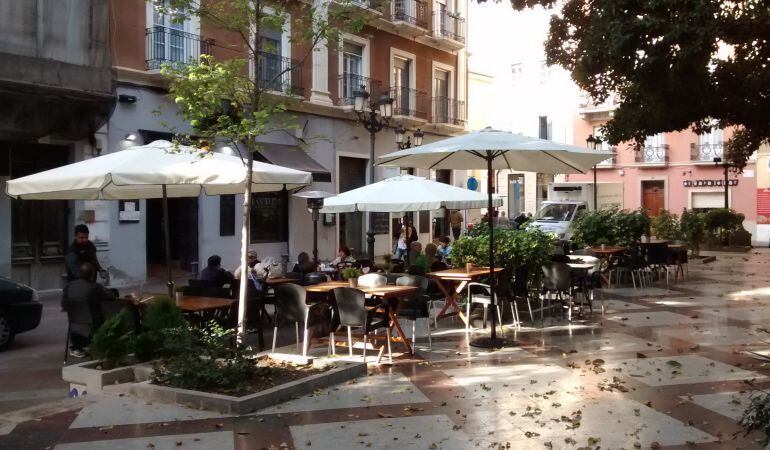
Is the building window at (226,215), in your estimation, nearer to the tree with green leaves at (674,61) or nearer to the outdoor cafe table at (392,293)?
the outdoor cafe table at (392,293)

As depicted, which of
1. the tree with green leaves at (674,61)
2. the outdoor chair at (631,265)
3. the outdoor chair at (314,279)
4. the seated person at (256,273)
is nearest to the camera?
the tree with green leaves at (674,61)

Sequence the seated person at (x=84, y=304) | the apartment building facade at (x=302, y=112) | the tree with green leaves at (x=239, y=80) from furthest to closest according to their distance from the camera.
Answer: the apartment building facade at (x=302, y=112)
the seated person at (x=84, y=304)
the tree with green leaves at (x=239, y=80)

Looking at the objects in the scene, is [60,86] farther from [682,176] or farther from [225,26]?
[682,176]

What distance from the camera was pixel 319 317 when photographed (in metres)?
7.87

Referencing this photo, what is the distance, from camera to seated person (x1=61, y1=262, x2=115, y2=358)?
24.1 feet

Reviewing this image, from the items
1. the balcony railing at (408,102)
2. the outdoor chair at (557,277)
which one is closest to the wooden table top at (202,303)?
the outdoor chair at (557,277)

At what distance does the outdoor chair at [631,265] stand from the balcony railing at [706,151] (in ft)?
75.8

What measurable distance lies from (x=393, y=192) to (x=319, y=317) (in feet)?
12.5

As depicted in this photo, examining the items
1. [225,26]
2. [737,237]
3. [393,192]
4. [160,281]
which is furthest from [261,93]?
[737,237]

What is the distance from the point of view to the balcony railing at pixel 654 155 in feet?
119

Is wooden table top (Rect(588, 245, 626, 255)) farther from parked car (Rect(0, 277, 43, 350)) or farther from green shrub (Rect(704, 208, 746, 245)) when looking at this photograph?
green shrub (Rect(704, 208, 746, 245))

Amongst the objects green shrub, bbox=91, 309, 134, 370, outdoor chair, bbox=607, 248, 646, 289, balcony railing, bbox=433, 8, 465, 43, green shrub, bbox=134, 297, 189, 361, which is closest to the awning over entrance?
outdoor chair, bbox=607, 248, 646, 289

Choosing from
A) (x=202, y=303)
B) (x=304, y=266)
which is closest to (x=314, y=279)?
(x=304, y=266)

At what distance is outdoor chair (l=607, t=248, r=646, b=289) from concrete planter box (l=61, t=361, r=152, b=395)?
10358 millimetres
